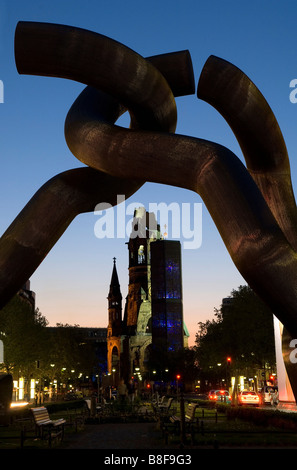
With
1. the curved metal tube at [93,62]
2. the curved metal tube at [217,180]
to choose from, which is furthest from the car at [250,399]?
the curved metal tube at [93,62]

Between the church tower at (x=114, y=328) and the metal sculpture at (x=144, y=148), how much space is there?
143202 mm

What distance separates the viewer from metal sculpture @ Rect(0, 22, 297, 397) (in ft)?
27.1

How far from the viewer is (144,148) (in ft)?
30.3

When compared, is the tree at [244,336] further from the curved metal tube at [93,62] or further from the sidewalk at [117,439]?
the curved metal tube at [93,62]

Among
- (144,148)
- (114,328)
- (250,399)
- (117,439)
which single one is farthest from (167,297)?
(144,148)

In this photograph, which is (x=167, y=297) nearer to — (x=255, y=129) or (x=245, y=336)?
(x=245, y=336)

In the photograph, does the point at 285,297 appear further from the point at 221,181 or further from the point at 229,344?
the point at 229,344

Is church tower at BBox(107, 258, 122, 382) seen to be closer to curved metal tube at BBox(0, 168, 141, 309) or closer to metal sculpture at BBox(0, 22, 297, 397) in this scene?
curved metal tube at BBox(0, 168, 141, 309)

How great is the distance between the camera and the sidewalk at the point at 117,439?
15973mm

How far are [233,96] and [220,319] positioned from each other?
60.8 metres

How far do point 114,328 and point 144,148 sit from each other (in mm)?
149721

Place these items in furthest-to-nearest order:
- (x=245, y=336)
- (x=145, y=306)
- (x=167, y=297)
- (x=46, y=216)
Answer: (x=145, y=306)
(x=167, y=297)
(x=245, y=336)
(x=46, y=216)

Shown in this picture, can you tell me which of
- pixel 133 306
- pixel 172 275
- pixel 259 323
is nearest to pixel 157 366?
pixel 172 275

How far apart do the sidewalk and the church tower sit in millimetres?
130551
